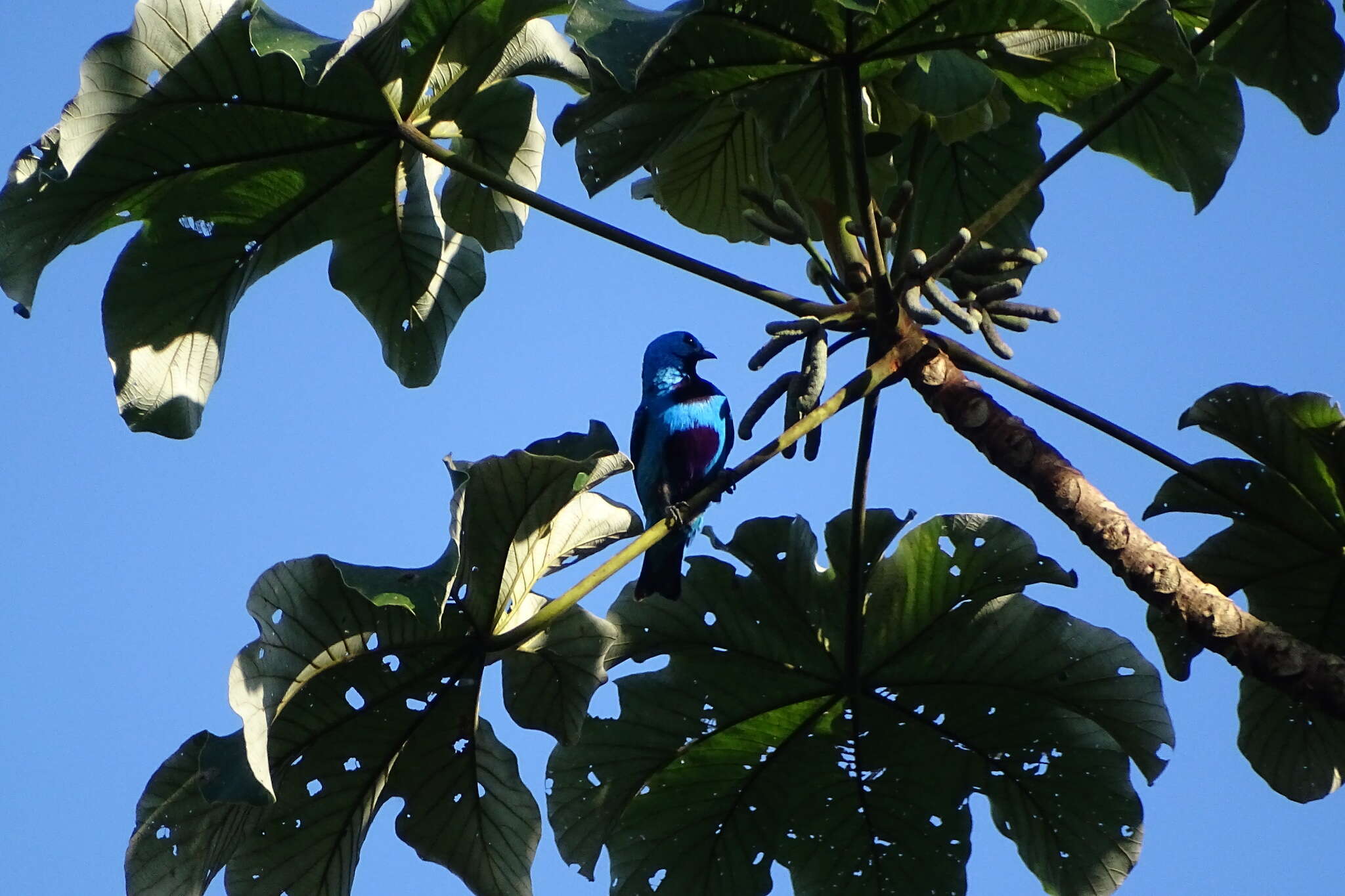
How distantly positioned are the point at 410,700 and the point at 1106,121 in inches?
86.3

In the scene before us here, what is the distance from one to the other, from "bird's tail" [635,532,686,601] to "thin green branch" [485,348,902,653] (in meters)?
1.37

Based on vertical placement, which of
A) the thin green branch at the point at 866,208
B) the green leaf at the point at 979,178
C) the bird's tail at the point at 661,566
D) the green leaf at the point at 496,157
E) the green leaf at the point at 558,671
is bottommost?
the green leaf at the point at 558,671

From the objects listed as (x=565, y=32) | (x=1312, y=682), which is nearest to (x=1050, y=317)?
(x=1312, y=682)

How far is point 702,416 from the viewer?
4.82m

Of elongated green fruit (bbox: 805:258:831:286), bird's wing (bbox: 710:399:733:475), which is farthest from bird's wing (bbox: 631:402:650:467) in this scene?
elongated green fruit (bbox: 805:258:831:286)

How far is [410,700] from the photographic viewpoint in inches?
122

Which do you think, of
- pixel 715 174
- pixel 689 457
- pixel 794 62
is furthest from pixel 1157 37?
pixel 689 457

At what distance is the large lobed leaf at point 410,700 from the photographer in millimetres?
2689

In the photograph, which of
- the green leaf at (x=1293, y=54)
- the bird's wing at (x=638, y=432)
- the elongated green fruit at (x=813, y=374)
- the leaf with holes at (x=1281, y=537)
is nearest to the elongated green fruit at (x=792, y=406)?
the elongated green fruit at (x=813, y=374)

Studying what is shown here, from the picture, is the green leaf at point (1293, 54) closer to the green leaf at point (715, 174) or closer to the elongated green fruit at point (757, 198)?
the elongated green fruit at point (757, 198)

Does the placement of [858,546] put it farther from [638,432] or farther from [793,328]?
[638,432]

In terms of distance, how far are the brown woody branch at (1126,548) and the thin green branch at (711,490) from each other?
0.40ft

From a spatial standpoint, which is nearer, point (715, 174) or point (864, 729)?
point (864, 729)

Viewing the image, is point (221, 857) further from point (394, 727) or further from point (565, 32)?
point (565, 32)
